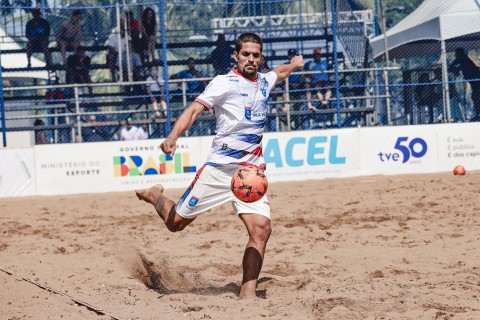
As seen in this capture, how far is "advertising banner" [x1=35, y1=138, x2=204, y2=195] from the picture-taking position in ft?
53.4

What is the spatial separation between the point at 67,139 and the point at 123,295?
603 inches

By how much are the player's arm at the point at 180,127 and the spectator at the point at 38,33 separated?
1445cm

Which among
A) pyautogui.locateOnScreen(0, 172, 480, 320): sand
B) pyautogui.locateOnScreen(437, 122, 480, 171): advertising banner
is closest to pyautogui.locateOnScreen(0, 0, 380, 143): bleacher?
pyautogui.locateOnScreen(437, 122, 480, 171): advertising banner

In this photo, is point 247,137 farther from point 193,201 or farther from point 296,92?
point 296,92

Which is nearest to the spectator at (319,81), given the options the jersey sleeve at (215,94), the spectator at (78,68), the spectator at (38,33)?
the spectator at (78,68)

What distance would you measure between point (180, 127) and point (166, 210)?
1.01 meters

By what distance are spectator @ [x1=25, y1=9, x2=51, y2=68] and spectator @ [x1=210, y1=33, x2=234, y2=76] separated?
13.0 feet

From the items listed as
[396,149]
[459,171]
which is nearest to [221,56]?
[396,149]

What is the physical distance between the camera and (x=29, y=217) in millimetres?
12383

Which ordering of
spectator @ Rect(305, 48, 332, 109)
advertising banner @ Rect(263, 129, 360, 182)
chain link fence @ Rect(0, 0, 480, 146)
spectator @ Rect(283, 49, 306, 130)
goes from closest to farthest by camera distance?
advertising banner @ Rect(263, 129, 360, 182), chain link fence @ Rect(0, 0, 480, 146), spectator @ Rect(305, 48, 332, 109), spectator @ Rect(283, 49, 306, 130)

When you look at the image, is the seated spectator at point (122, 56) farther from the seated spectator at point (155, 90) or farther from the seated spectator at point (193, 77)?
the seated spectator at point (193, 77)

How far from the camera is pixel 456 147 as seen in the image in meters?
17.0

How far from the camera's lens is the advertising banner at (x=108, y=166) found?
1628 cm

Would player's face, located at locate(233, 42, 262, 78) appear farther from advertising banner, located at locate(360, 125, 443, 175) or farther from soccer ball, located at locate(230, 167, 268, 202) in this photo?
advertising banner, located at locate(360, 125, 443, 175)
